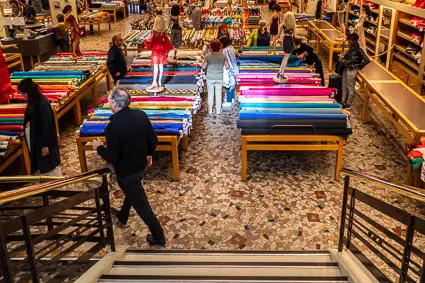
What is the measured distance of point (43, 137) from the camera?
4664 mm

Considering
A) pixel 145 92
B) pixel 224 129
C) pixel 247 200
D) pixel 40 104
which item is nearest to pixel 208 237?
pixel 247 200

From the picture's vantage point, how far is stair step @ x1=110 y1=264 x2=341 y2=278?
3.35 metres

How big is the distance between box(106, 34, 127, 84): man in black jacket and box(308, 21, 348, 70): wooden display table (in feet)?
16.9

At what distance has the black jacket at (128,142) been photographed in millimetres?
3703

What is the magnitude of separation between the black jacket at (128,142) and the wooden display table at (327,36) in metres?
7.72

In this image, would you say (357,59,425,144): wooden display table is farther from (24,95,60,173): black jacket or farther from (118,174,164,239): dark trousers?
(24,95,60,173): black jacket

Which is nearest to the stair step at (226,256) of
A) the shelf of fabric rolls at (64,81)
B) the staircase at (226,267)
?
the staircase at (226,267)

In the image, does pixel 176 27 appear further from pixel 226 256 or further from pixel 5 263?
pixel 5 263

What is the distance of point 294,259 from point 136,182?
1.49 meters

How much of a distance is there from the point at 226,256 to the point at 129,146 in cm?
123

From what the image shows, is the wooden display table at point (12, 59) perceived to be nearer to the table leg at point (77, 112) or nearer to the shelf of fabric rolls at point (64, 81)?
the shelf of fabric rolls at point (64, 81)

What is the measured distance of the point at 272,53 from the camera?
9125 millimetres

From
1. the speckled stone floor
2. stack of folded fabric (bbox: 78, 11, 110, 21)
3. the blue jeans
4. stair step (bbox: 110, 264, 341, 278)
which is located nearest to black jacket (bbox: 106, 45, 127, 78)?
the speckled stone floor

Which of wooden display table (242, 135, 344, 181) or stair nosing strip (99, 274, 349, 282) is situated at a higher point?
wooden display table (242, 135, 344, 181)
